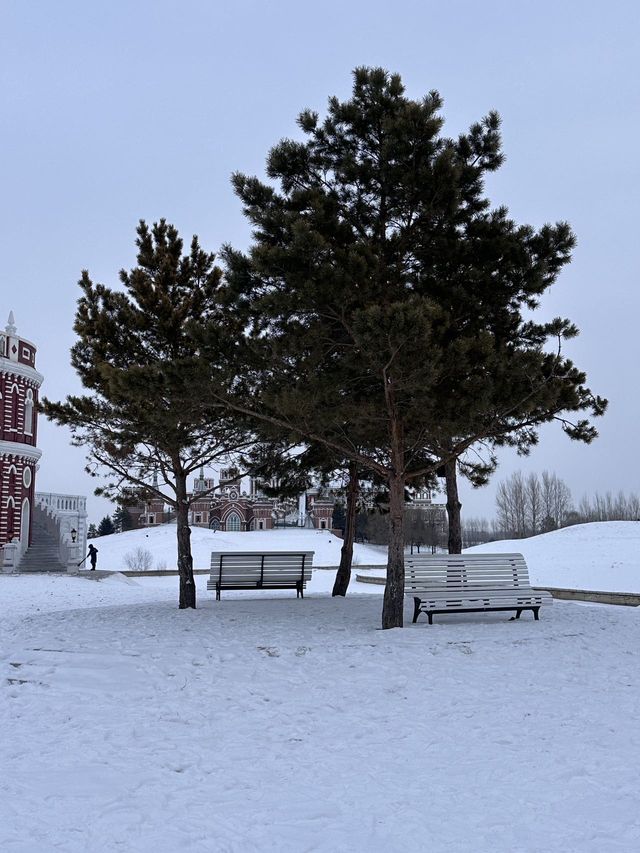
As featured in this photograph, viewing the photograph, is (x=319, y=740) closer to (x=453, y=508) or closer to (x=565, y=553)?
(x=453, y=508)

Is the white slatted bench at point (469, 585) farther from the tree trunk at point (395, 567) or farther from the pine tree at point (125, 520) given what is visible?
the pine tree at point (125, 520)

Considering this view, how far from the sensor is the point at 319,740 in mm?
6137

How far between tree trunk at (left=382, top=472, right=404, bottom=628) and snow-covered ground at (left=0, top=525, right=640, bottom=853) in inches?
12.4

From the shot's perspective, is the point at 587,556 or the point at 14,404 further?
the point at 14,404

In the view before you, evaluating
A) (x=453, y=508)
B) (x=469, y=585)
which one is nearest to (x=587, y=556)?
(x=453, y=508)

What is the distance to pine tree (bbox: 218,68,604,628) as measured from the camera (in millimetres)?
9945

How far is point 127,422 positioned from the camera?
541 inches

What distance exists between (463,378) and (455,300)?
1.26m

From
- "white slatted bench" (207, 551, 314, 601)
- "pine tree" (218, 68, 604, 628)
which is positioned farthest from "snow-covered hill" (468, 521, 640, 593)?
"pine tree" (218, 68, 604, 628)

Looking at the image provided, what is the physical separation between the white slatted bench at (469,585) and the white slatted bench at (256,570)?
4.56m

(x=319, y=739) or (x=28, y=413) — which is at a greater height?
(x=28, y=413)

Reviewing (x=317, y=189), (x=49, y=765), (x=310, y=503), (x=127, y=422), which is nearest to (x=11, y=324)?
(x=127, y=422)

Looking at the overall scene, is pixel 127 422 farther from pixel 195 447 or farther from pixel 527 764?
pixel 527 764

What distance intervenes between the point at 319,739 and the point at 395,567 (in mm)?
4800
